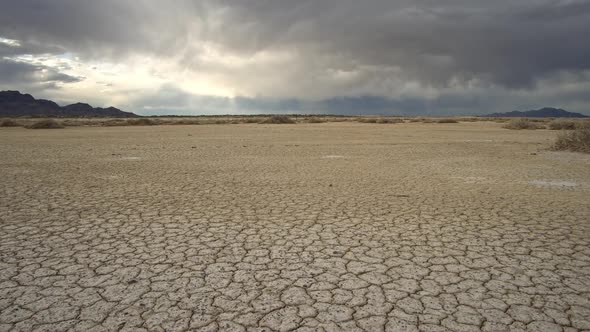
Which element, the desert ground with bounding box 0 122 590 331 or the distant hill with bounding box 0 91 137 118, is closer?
the desert ground with bounding box 0 122 590 331

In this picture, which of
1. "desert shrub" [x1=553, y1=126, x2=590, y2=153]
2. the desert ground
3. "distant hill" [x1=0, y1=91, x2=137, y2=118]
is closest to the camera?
the desert ground

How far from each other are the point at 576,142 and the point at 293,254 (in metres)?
18.3

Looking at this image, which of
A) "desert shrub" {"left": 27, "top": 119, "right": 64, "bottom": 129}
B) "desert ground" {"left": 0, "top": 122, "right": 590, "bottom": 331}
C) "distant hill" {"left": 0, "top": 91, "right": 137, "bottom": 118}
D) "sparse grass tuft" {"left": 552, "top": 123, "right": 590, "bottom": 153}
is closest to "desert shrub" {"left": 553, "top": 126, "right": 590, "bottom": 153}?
"sparse grass tuft" {"left": 552, "top": 123, "right": 590, "bottom": 153}

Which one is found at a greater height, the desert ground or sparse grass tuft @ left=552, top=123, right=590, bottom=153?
sparse grass tuft @ left=552, top=123, right=590, bottom=153

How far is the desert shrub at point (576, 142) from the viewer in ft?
53.9

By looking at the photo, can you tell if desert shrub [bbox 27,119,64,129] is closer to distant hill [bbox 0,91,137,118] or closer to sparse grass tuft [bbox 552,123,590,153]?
sparse grass tuft [bbox 552,123,590,153]

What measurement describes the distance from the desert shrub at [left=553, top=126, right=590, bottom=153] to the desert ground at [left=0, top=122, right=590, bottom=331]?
30.3 feet

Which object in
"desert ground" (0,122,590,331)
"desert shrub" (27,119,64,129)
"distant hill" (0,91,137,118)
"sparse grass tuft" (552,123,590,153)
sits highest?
"distant hill" (0,91,137,118)

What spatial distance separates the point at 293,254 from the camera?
4.65 meters

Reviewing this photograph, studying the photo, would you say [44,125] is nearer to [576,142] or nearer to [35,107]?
[576,142]

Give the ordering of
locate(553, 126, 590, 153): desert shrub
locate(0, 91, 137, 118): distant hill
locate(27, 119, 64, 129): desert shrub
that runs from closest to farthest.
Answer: locate(553, 126, 590, 153): desert shrub, locate(27, 119, 64, 129): desert shrub, locate(0, 91, 137, 118): distant hill

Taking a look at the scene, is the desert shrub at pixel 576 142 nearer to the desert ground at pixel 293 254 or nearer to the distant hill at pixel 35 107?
the desert ground at pixel 293 254

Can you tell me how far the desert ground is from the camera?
127 inches

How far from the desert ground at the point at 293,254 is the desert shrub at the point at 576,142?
9242 millimetres
